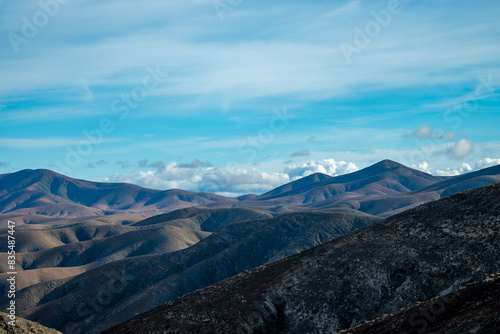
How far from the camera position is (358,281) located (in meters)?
42.6

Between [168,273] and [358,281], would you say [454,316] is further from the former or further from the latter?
[168,273]

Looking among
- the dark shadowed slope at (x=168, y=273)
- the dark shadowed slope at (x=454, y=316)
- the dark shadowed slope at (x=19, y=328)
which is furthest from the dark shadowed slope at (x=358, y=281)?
the dark shadowed slope at (x=168, y=273)

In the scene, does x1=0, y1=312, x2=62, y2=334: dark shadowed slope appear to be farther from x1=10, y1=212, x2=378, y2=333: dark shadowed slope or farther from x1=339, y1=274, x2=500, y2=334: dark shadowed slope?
x1=10, y1=212, x2=378, y2=333: dark shadowed slope

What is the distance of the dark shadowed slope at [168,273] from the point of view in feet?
343

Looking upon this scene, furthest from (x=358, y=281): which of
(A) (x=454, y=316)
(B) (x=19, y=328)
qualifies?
(B) (x=19, y=328)

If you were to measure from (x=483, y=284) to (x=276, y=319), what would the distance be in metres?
20.8

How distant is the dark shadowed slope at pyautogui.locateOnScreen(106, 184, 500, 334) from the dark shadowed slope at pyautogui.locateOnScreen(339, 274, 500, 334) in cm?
1052

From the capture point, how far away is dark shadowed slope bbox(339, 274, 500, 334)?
20672mm

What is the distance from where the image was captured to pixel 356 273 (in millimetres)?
43438

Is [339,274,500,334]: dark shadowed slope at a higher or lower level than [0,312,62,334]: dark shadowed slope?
lower

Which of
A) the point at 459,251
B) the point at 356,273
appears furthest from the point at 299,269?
the point at 459,251

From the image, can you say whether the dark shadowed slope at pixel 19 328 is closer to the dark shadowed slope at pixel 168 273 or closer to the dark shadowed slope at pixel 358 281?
the dark shadowed slope at pixel 358 281

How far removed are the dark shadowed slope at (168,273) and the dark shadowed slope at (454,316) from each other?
75.4 m

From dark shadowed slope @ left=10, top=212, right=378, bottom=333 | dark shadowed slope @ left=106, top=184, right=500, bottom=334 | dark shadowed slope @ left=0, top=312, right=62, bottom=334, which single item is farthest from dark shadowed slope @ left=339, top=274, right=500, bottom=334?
dark shadowed slope @ left=10, top=212, right=378, bottom=333
